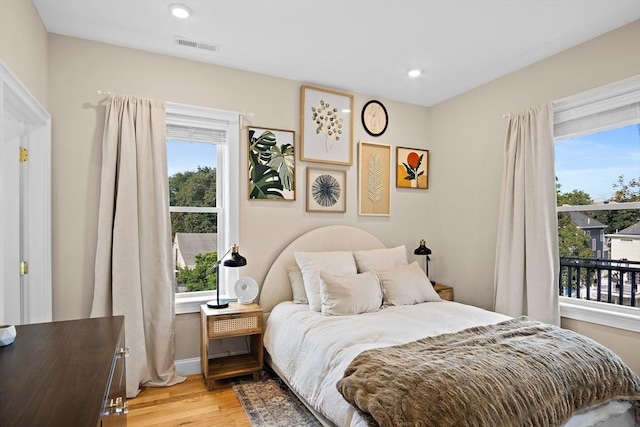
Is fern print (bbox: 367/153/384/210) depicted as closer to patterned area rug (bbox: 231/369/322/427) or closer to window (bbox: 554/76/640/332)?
window (bbox: 554/76/640/332)

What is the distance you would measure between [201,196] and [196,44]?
1.27 m

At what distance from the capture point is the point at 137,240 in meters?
2.80

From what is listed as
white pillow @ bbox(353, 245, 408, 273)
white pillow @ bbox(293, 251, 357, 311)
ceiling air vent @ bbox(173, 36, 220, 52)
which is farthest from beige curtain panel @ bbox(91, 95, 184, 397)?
white pillow @ bbox(353, 245, 408, 273)

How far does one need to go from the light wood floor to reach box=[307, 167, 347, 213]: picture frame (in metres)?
1.80

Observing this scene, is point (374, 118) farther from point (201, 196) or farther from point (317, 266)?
point (201, 196)

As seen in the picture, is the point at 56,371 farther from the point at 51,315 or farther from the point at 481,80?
the point at 481,80

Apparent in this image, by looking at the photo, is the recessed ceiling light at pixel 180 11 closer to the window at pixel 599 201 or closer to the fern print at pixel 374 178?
the fern print at pixel 374 178

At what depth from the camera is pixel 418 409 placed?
1492 mm

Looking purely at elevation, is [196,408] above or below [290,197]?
below

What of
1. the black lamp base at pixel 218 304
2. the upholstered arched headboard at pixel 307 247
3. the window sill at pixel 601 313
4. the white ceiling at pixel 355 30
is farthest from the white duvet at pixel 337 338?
the white ceiling at pixel 355 30

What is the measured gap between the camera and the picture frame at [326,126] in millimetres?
3602

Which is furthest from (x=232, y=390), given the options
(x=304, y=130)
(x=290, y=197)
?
(x=304, y=130)

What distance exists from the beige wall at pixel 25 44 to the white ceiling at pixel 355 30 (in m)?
0.15

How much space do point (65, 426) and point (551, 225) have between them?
327 cm
